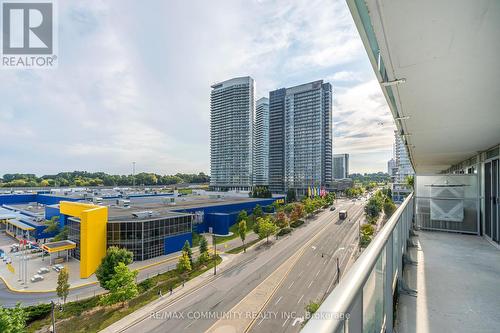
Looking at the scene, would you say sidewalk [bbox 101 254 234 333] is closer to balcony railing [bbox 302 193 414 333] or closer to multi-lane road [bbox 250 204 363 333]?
multi-lane road [bbox 250 204 363 333]

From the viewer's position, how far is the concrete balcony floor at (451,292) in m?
2.02

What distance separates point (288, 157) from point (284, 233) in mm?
45900

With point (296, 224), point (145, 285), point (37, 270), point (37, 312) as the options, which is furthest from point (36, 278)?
point (296, 224)

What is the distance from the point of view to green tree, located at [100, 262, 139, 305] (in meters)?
12.6

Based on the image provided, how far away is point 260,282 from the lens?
15.5m

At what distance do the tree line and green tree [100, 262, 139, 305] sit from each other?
251 feet

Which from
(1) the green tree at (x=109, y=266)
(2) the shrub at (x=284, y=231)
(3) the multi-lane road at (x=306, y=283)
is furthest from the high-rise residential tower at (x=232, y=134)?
(1) the green tree at (x=109, y=266)

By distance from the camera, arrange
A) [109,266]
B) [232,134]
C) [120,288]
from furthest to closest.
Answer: [232,134] < [109,266] < [120,288]

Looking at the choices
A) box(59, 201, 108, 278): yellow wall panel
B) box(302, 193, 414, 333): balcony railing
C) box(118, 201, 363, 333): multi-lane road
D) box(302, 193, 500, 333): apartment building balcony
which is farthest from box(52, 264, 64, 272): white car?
box(302, 193, 414, 333): balcony railing

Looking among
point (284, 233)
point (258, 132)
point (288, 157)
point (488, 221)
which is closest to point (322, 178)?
point (288, 157)

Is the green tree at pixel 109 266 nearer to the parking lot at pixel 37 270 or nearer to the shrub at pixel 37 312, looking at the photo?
the shrub at pixel 37 312

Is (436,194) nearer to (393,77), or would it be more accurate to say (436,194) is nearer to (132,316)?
(393,77)

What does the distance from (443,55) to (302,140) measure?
228ft

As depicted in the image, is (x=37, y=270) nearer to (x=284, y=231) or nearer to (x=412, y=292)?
(x=284, y=231)
